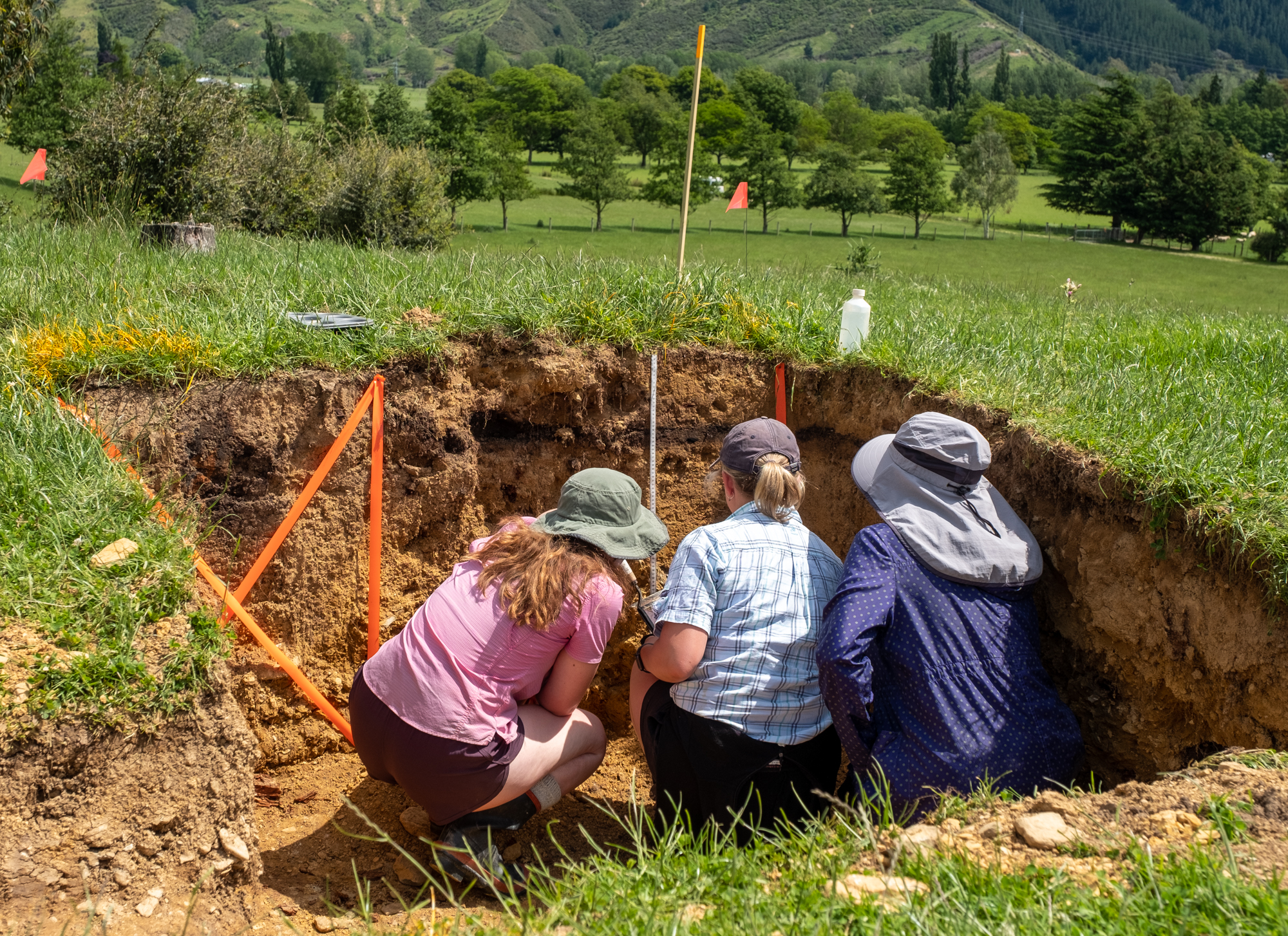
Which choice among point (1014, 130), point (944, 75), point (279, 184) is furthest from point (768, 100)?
point (279, 184)

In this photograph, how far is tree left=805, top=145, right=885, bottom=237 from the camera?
51406 millimetres

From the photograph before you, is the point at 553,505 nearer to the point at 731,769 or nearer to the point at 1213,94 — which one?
the point at 731,769

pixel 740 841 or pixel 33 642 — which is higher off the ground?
pixel 33 642

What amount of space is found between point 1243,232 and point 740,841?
61618 millimetres

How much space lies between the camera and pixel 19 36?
1304 centimetres

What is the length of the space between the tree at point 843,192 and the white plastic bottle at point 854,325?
152ft

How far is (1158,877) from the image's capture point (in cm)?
199

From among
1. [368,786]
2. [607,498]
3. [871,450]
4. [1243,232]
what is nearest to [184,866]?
[368,786]

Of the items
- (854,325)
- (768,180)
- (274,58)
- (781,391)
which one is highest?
(274,58)

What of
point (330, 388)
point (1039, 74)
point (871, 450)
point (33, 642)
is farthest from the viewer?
point (1039, 74)

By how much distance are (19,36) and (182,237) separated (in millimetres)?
9365

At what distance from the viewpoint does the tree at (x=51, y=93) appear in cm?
3272

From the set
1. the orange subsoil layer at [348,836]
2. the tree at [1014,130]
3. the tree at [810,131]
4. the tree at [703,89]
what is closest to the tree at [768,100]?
the tree at [810,131]

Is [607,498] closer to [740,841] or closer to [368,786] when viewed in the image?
[740,841]
